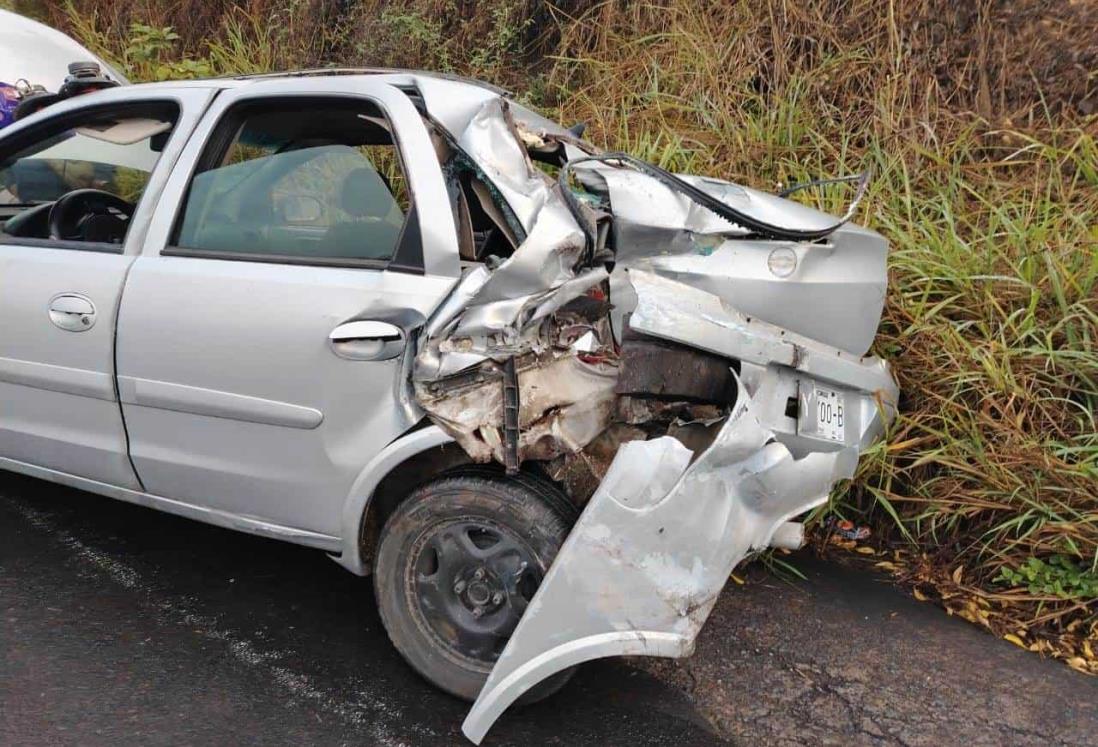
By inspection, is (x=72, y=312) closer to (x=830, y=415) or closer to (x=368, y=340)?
(x=368, y=340)

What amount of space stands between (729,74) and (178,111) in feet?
11.2

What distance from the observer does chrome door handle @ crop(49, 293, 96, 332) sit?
2.86 meters

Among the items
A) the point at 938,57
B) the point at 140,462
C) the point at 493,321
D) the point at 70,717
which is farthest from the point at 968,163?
the point at 70,717

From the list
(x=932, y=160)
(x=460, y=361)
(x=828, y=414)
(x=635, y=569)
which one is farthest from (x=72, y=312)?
(x=932, y=160)

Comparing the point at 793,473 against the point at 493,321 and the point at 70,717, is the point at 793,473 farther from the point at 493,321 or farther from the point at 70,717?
the point at 70,717

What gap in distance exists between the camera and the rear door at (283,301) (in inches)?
97.4

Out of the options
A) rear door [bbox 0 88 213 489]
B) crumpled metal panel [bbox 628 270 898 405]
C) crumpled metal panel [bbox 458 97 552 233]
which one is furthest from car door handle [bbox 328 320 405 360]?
rear door [bbox 0 88 213 489]

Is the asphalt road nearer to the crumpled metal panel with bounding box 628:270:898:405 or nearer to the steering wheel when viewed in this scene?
the crumpled metal panel with bounding box 628:270:898:405

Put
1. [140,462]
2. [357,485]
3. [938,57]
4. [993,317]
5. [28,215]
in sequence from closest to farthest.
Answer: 1. [357,485]
2. [140,462]
3. [28,215]
4. [993,317]
5. [938,57]

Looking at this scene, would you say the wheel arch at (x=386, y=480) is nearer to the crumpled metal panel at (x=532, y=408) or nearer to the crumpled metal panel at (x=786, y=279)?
the crumpled metal panel at (x=532, y=408)

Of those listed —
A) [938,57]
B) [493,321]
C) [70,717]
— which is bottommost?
[70,717]

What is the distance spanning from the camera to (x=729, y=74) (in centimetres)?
534

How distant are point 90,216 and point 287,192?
98 cm

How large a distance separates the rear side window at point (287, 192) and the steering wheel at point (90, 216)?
0.51 meters
